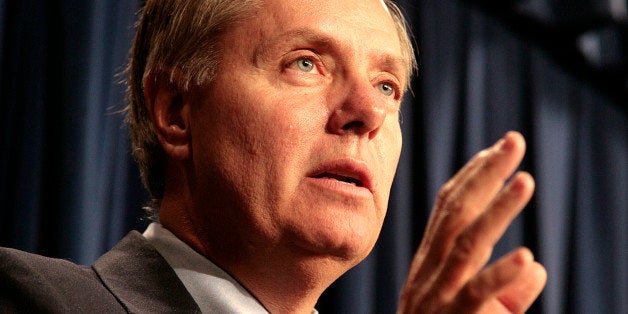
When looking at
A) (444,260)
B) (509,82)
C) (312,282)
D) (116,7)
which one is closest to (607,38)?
(509,82)

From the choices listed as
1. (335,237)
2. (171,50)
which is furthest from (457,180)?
(171,50)

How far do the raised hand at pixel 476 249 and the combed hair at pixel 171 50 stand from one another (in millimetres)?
585

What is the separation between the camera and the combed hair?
1448mm

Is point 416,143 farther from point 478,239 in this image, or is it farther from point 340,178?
point 478,239

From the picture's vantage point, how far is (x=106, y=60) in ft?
6.63

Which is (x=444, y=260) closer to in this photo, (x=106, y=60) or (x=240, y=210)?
(x=240, y=210)

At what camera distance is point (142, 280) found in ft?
4.27

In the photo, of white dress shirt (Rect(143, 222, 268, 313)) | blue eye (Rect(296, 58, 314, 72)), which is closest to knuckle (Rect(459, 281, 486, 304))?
white dress shirt (Rect(143, 222, 268, 313))

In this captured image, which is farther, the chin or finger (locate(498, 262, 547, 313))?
the chin

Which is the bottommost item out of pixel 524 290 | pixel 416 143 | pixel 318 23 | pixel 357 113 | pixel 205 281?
pixel 416 143

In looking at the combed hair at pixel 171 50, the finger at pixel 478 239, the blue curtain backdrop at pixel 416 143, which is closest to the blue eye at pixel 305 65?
the combed hair at pixel 171 50

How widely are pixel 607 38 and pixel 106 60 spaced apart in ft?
5.34

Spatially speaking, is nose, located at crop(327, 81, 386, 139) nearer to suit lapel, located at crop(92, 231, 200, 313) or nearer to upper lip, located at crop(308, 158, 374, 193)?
upper lip, located at crop(308, 158, 374, 193)

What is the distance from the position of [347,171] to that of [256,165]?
5.7 inches
